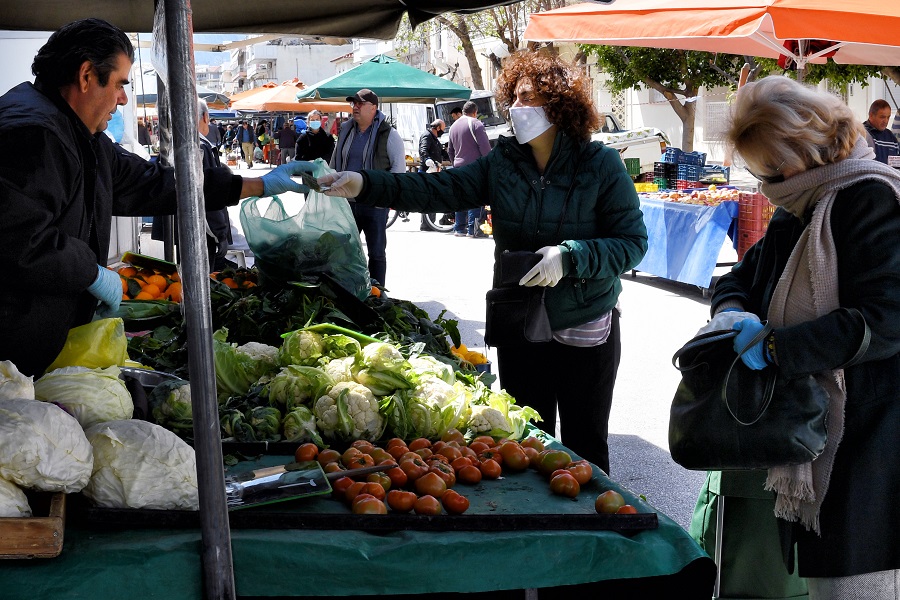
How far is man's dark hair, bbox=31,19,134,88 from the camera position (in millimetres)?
2773

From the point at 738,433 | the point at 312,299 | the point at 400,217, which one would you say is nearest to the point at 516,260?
the point at 312,299

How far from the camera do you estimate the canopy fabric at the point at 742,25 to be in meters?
5.88

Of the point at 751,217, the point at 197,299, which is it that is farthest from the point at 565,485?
the point at 751,217

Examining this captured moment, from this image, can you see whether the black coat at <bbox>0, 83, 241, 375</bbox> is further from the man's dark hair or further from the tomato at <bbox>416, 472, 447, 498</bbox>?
the tomato at <bbox>416, 472, 447, 498</bbox>

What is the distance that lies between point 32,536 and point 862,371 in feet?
6.64

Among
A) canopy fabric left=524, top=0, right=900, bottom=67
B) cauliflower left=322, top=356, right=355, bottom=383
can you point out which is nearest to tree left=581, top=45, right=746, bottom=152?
canopy fabric left=524, top=0, right=900, bottom=67

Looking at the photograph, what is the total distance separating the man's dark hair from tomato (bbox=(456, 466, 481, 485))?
1.62 metres

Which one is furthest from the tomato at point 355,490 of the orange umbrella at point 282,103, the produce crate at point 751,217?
the orange umbrella at point 282,103

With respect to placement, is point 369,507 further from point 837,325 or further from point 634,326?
point 634,326

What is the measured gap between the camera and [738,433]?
241 cm

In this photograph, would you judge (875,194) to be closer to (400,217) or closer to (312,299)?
(312,299)

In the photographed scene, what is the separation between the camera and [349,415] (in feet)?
9.21

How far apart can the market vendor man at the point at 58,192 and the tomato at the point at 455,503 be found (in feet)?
4.24

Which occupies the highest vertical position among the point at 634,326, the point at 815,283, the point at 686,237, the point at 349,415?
the point at 815,283
